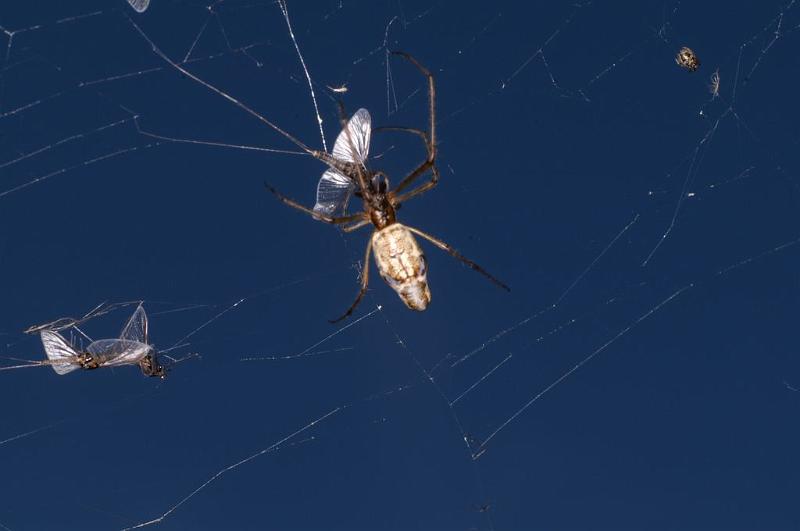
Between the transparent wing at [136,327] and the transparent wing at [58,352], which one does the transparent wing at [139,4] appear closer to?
the transparent wing at [136,327]

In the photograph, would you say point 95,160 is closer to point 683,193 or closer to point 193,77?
point 193,77

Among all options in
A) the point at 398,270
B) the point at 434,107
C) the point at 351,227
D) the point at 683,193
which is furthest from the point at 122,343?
the point at 683,193

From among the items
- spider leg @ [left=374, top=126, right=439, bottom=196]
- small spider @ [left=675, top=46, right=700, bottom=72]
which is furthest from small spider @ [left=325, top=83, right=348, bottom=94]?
small spider @ [left=675, top=46, right=700, bottom=72]

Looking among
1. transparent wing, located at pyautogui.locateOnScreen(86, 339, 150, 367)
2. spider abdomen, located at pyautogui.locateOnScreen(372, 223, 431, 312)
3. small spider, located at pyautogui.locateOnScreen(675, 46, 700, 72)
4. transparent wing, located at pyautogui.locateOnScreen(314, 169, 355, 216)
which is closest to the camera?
spider abdomen, located at pyautogui.locateOnScreen(372, 223, 431, 312)

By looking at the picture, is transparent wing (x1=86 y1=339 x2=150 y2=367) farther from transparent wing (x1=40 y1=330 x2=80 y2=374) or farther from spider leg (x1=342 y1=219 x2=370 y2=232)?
spider leg (x1=342 y1=219 x2=370 y2=232)

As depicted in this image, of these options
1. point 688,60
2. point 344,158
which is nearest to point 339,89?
point 344,158

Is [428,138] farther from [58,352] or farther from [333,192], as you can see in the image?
[58,352]

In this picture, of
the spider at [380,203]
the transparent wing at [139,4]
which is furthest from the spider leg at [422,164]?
the transparent wing at [139,4]
